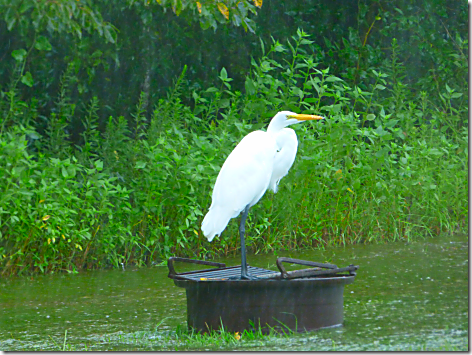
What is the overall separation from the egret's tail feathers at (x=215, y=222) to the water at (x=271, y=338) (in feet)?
1.86

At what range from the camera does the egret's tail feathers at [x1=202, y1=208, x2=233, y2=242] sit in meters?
3.73

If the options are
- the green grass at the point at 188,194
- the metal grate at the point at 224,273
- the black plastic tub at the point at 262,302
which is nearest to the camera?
the black plastic tub at the point at 262,302

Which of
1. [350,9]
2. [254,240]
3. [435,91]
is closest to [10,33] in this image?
[254,240]

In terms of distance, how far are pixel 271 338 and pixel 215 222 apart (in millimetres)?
801

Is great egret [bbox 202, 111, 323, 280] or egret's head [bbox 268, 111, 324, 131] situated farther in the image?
egret's head [bbox 268, 111, 324, 131]

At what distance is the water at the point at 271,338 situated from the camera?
10.7 ft

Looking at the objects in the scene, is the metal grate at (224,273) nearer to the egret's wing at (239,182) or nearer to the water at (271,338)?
the egret's wing at (239,182)

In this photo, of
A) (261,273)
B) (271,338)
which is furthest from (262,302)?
(261,273)

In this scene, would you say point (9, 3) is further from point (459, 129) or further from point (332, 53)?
point (459, 129)

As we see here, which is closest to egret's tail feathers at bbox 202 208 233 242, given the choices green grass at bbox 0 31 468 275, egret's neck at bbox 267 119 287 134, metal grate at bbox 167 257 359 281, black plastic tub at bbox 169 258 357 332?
metal grate at bbox 167 257 359 281

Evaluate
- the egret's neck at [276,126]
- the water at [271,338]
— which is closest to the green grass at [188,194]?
the water at [271,338]

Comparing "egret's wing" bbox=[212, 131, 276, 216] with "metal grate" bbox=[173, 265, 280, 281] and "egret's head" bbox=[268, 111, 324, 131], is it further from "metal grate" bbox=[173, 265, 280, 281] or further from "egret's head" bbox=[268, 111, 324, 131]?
"metal grate" bbox=[173, 265, 280, 281]

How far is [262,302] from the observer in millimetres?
3260

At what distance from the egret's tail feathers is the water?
57cm
